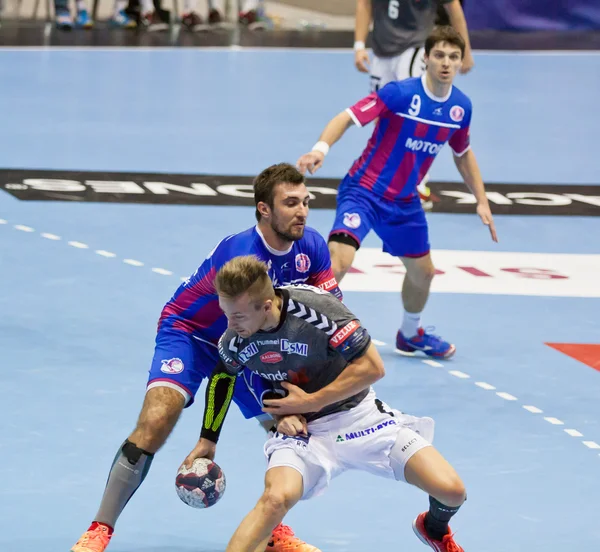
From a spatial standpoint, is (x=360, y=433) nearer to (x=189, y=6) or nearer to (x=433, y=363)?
(x=433, y=363)

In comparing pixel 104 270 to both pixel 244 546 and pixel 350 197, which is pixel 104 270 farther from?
pixel 244 546

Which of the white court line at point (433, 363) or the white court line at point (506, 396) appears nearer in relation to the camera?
the white court line at point (506, 396)

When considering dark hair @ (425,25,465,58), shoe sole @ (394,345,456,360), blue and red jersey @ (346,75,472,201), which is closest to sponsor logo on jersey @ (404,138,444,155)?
blue and red jersey @ (346,75,472,201)

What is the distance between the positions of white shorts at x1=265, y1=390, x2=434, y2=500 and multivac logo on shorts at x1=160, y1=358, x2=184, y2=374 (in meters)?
0.60

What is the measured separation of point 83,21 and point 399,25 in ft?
37.6

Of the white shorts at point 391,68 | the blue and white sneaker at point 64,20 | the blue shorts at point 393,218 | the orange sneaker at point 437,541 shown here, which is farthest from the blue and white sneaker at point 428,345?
the blue and white sneaker at point 64,20

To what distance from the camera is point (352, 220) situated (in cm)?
775

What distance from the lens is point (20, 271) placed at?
9445 millimetres

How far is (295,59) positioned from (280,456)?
16.0 m

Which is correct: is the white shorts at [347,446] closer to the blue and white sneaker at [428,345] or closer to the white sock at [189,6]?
the blue and white sneaker at [428,345]

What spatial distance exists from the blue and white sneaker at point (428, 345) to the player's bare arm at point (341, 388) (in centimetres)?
321

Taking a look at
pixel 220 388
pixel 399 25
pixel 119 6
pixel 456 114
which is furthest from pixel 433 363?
pixel 119 6

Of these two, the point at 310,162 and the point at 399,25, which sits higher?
the point at 310,162

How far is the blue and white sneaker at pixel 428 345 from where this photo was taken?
8.06 meters
